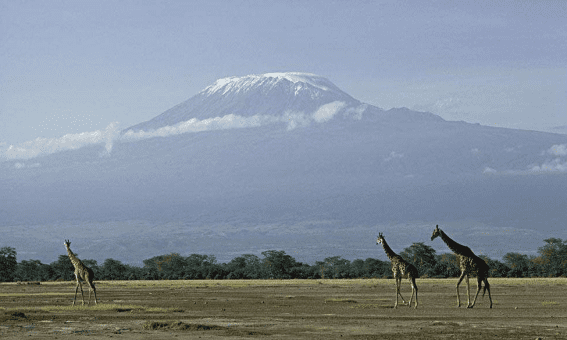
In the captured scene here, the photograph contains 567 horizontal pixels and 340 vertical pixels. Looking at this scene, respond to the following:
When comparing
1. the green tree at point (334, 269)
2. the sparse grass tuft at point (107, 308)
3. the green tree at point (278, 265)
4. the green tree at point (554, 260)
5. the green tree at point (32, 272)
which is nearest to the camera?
the sparse grass tuft at point (107, 308)

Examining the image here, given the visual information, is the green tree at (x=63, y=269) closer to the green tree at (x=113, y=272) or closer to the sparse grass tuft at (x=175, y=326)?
the green tree at (x=113, y=272)

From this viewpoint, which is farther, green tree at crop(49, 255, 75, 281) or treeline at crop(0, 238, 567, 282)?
green tree at crop(49, 255, 75, 281)

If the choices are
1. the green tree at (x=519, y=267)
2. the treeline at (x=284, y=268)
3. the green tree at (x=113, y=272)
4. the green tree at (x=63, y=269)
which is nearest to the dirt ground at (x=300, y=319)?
the green tree at (x=519, y=267)

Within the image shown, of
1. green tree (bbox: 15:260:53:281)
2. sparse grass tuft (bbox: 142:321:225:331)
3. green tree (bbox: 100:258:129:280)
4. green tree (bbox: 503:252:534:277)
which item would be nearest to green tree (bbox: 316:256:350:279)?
green tree (bbox: 503:252:534:277)

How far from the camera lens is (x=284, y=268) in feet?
296

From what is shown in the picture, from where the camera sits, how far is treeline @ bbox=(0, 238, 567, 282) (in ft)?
268

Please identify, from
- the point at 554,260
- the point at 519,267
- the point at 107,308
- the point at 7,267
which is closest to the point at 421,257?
the point at 519,267

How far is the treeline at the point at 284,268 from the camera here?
8156 cm

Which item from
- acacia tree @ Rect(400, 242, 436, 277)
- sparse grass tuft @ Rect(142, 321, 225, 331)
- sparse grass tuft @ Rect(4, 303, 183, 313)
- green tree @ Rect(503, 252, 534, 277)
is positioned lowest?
sparse grass tuft @ Rect(142, 321, 225, 331)

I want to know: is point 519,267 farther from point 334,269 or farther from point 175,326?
point 175,326

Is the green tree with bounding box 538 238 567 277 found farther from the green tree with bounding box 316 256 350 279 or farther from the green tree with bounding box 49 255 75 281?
the green tree with bounding box 49 255 75 281

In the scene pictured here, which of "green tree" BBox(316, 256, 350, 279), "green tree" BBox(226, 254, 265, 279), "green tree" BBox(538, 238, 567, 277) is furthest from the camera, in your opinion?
"green tree" BBox(226, 254, 265, 279)

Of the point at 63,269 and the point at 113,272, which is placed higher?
the point at 63,269

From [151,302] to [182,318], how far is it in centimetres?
1043
